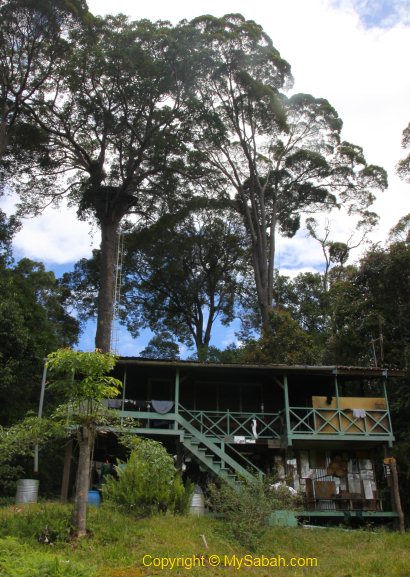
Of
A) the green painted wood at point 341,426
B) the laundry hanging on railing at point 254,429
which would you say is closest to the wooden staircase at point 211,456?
the laundry hanging on railing at point 254,429

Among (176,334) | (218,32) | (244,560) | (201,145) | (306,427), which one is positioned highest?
(218,32)

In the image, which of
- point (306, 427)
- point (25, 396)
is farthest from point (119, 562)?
point (25, 396)

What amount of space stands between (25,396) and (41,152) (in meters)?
11.9

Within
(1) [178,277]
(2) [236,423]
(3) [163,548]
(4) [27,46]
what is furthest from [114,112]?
(3) [163,548]

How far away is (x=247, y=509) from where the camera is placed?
12.5 metres

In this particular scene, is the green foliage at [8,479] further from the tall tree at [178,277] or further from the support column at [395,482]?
the tall tree at [178,277]

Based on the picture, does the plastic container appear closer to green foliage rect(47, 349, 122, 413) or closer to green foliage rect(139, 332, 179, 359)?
green foliage rect(47, 349, 122, 413)

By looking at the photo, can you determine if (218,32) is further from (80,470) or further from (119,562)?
(119,562)

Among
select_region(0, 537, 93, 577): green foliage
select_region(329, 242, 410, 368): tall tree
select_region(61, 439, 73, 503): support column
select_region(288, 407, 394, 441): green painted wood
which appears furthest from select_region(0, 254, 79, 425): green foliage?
select_region(329, 242, 410, 368): tall tree

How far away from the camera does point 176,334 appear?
36375 millimetres

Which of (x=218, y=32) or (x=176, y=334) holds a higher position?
(x=218, y=32)

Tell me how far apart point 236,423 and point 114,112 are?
52.1 feet

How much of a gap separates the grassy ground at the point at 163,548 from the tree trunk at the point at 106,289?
9.99 meters

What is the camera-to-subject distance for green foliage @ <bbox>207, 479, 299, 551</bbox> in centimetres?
1218
